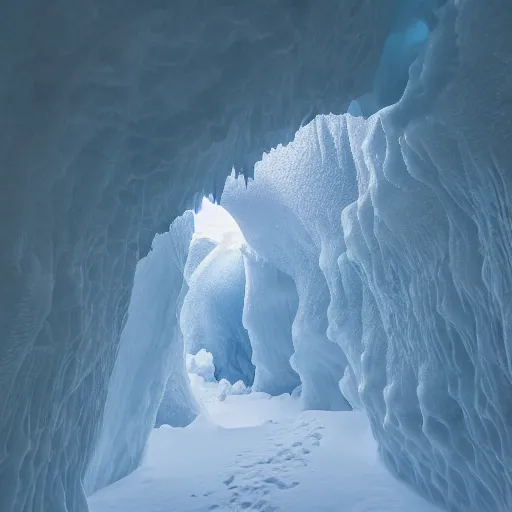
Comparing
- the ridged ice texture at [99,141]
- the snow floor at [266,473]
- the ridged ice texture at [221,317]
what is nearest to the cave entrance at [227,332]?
the ridged ice texture at [221,317]

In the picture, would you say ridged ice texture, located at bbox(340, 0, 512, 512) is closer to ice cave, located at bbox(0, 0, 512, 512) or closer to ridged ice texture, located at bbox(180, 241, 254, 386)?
ice cave, located at bbox(0, 0, 512, 512)

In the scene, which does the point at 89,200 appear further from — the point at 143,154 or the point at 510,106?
the point at 510,106

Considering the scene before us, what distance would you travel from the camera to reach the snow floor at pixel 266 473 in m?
4.10

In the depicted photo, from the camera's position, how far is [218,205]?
157 inches

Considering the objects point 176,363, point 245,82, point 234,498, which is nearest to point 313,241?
point 176,363

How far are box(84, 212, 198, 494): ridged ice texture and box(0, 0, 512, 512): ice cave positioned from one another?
0.03m

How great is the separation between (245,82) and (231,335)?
12.1 metres

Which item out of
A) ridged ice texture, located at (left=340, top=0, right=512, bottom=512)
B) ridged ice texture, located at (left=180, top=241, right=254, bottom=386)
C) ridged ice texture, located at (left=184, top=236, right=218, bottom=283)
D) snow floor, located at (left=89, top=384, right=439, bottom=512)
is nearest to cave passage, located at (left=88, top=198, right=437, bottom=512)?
snow floor, located at (left=89, top=384, right=439, bottom=512)

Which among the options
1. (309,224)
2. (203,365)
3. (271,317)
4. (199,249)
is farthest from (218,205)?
(199,249)

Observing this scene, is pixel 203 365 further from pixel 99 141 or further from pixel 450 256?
Answer: pixel 99 141

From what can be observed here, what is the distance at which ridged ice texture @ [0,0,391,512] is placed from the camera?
1605mm

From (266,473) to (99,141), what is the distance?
3.93 metres

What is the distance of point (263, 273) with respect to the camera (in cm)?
1060

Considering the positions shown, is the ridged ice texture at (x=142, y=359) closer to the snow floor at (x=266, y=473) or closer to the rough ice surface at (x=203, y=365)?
the snow floor at (x=266, y=473)
